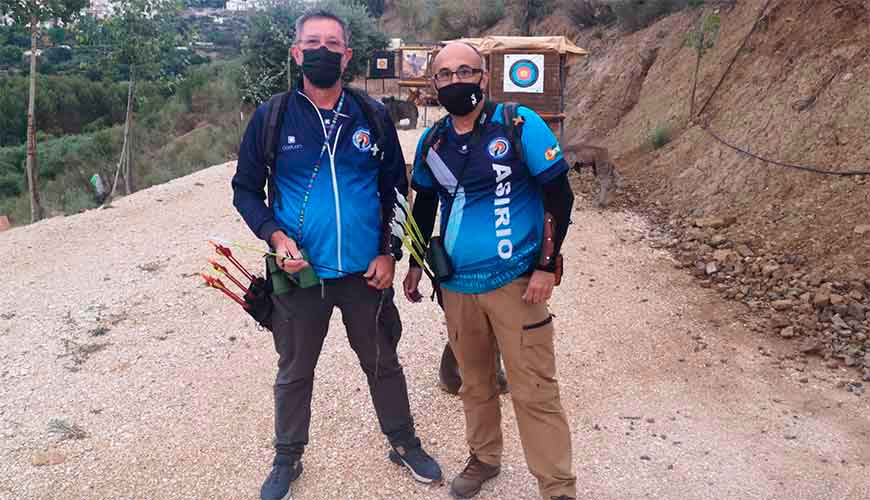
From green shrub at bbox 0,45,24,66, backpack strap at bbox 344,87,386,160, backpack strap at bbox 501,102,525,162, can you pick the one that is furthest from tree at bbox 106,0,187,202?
green shrub at bbox 0,45,24,66

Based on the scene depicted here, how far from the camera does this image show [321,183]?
2547 millimetres

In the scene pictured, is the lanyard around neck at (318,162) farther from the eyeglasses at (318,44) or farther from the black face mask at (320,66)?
the eyeglasses at (318,44)

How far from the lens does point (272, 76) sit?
21.5 m

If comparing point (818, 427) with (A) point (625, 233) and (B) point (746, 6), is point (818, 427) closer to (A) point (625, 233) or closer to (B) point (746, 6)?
(A) point (625, 233)

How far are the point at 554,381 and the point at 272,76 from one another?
20763 mm

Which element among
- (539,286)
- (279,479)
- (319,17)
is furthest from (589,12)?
(279,479)

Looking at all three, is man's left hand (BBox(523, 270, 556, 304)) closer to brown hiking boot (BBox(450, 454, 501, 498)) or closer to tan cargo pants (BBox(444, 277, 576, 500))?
tan cargo pants (BBox(444, 277, 576, 500))

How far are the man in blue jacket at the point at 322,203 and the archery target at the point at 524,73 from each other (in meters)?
7.76

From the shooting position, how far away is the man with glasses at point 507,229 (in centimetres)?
241

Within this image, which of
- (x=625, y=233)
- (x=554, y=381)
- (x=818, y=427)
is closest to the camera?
(x=554, y=381)

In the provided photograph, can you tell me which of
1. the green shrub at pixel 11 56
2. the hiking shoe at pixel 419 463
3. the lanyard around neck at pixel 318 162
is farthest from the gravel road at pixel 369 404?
the green shrub at pixel 11 56

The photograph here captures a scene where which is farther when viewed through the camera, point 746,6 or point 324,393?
point 746,6

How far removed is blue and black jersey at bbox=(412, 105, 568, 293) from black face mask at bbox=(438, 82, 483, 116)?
0.28 ft

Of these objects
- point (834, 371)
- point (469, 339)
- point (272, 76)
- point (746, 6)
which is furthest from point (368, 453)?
point (272, 76)
